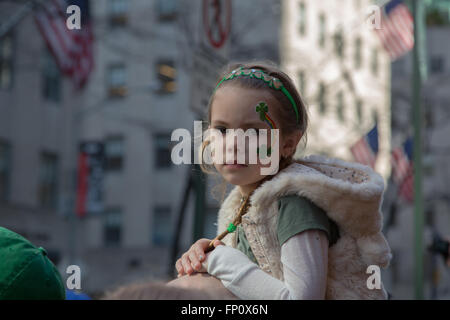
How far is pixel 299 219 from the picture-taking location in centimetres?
174

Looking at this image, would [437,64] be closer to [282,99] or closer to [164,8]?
[164,8]

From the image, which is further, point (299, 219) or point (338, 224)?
point (338, 224)

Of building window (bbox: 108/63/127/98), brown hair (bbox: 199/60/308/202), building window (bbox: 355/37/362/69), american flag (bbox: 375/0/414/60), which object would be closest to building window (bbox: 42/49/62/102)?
building window (bbox: 108/63/127/98)

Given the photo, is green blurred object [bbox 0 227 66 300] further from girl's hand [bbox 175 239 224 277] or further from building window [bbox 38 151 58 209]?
building window [bbox 38 151 58 209]

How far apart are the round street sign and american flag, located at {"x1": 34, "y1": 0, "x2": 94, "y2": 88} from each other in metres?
5.05

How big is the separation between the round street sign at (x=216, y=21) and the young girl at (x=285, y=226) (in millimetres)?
2273

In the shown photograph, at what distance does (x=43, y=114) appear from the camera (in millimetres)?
25406

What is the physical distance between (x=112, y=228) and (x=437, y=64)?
80.2 ft

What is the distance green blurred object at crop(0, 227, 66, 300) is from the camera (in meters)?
1.49

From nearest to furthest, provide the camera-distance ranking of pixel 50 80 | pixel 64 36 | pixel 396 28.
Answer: pixel 64 36 → pixel 396 28 → pixel 50 80

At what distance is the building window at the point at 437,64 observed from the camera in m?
46.4

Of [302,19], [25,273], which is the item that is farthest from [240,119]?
[302,19]
